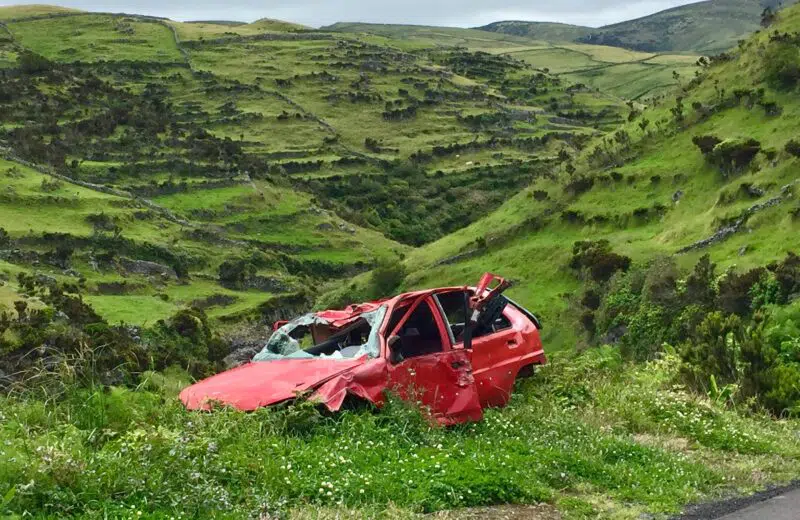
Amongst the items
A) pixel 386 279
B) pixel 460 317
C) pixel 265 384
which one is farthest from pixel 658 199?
pixel 265 384

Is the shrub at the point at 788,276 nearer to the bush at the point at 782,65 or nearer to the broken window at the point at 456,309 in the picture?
the broken window at the point at 456,309

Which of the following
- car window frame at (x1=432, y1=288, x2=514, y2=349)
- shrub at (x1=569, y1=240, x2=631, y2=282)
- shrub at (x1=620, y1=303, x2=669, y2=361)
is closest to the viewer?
car window frame at (x1=432, y1=288, x2=514, y2=349)

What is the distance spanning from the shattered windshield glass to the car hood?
1.17 ft

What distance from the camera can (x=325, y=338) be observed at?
446 inches

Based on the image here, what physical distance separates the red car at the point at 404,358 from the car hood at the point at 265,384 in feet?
0.03

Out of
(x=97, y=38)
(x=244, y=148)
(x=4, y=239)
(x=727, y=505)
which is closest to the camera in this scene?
(x=727, y=505)

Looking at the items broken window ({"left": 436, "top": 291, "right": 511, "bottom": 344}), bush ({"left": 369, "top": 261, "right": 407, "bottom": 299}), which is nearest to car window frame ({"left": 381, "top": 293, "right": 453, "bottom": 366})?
broken window ({"left": 436, "top": 291, "right": 511, "bottom": 344})

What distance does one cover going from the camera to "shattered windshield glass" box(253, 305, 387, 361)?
9.76 m

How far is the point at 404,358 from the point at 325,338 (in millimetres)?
1972

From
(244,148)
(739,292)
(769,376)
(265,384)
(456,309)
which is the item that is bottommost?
(244,148)

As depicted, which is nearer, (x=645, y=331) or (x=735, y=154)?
(x=645, y=331)

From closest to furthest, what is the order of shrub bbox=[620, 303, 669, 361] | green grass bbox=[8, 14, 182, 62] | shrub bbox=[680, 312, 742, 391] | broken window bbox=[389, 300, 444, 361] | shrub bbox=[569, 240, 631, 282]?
broken window bbox=[389, 300, 444, 361]
shrub bbox=[680, 312, 742, 391]
shrub bbox=[620, 303, 669, 361]
shrub bbox=[569, 240, 631, 282]
green grass bbox=[8, 14, 182, 62]

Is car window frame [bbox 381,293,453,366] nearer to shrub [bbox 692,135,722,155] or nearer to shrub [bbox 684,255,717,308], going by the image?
shrub [bbox 684,255,717,308]

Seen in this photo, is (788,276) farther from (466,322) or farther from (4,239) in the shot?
(4,239)
